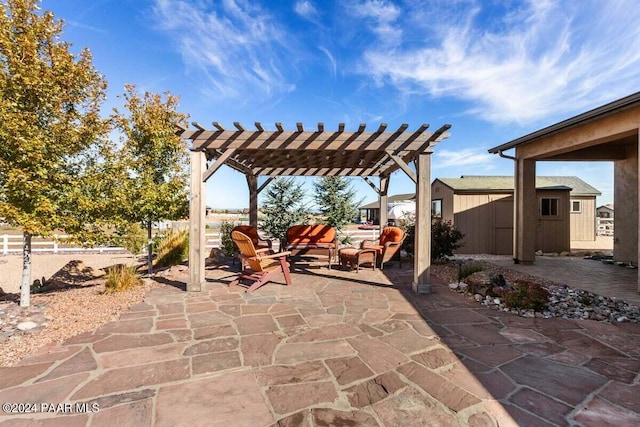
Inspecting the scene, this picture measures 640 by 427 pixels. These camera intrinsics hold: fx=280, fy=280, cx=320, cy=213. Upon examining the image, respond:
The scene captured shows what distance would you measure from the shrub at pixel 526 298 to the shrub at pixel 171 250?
7.64 meters

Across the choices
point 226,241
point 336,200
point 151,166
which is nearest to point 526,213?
point 336,200

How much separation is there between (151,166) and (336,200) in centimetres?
669

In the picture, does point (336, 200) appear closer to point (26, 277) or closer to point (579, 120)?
point (579, 120)

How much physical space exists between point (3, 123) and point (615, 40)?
39.1 ft

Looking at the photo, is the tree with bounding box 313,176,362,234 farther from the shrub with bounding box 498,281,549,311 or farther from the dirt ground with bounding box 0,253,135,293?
the shrub with bounding box 498,281,549,311

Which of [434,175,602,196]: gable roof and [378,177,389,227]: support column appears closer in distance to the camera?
[378,177,389,227]: support column

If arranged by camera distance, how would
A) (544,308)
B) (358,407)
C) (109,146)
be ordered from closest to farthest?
(358,407), (544,308), (109,146)

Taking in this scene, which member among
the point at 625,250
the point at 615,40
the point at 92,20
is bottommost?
the point at 625,250

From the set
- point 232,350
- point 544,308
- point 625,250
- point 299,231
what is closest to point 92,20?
point 299,231

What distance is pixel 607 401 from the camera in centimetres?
193

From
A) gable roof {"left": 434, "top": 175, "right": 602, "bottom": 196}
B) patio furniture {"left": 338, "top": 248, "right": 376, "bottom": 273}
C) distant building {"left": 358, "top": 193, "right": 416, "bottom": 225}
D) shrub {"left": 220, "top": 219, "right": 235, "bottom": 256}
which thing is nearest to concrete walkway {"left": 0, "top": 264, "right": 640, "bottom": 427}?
patio furniture {"left": 338, "top": 248, "right": 376, "bottom": 273}

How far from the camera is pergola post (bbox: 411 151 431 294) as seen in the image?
15.7ft

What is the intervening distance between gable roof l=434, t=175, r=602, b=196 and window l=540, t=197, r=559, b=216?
0.43 m

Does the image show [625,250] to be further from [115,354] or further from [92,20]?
[92,20]
